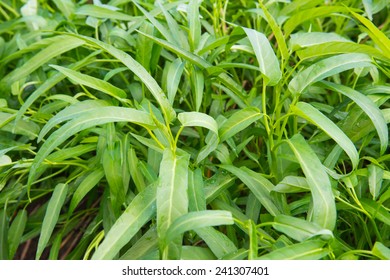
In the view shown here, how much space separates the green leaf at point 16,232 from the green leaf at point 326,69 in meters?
0.58

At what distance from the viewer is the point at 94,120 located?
728mm

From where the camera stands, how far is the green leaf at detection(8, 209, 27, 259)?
1.01 meters

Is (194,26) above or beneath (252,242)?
above

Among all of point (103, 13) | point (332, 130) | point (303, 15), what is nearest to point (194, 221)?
point (332, 130)

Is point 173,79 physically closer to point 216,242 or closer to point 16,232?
point 216,242

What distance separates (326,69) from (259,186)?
0.70ft

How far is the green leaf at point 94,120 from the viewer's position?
73 cm

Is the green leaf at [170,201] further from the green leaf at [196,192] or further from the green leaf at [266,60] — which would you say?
the green leaf at [266,60]

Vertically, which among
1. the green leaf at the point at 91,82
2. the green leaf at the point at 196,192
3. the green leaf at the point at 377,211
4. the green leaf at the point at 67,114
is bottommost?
the green leaf at the point at 377,211

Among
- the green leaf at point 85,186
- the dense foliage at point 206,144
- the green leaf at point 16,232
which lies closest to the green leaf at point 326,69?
the dense foliage at point 206,144

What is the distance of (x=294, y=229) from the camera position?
72 centimetres

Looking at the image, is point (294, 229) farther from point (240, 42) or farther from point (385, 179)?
point (240, 42)

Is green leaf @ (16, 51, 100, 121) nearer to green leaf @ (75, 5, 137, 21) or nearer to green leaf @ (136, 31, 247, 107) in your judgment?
green leaf @ (75, 5, 137, 21)
